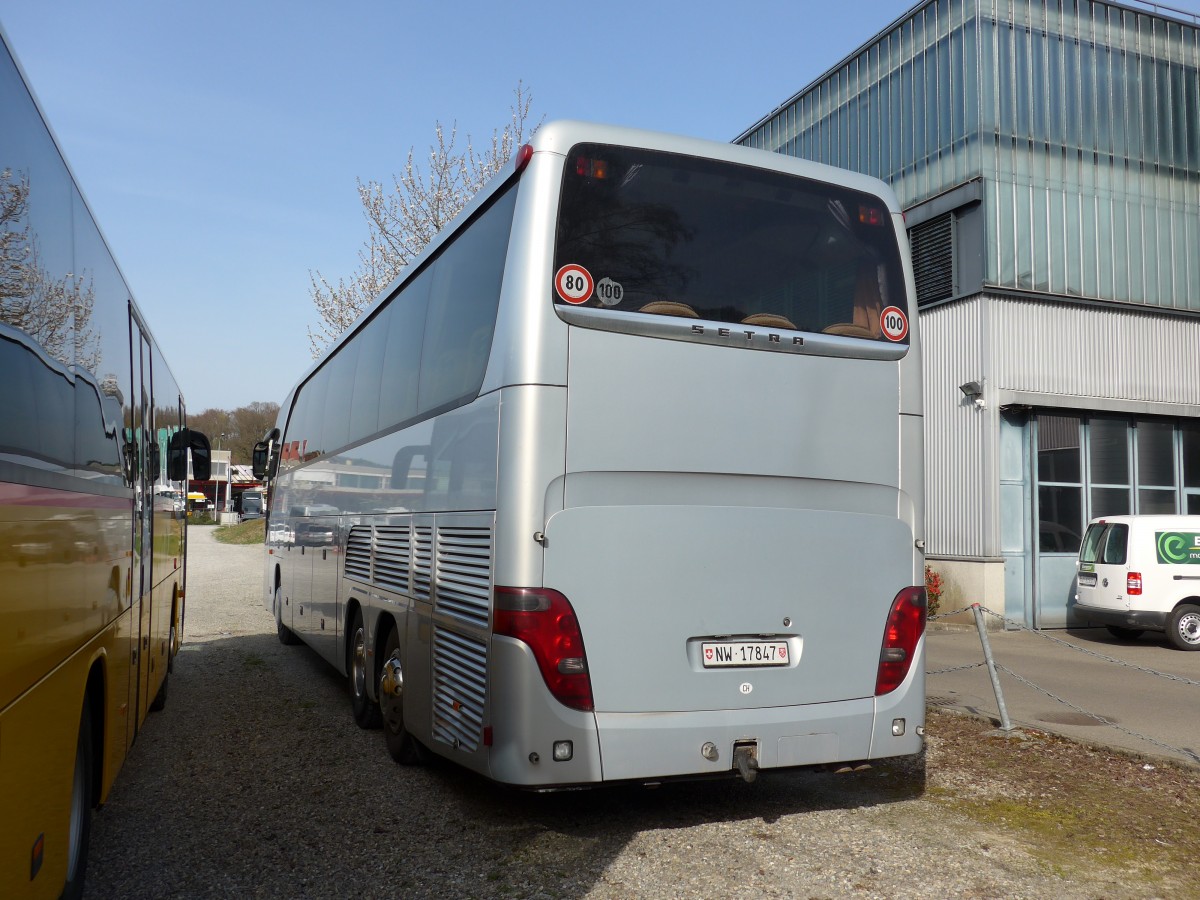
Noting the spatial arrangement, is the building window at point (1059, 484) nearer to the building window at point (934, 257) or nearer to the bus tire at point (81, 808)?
the building window at point (934, 257)

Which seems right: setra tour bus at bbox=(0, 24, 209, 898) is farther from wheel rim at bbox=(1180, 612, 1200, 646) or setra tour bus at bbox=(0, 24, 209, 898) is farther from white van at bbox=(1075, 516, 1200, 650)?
wheel rim at bbox=(1180, 612, 1200, 646)

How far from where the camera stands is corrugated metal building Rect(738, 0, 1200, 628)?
18547mm

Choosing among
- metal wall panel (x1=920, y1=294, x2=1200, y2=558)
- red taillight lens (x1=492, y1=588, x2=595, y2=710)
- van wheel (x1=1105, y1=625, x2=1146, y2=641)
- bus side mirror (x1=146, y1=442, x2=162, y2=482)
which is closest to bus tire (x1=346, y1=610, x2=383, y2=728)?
bus side mirror (x1=146, y1=442, x2=162, y2=482)

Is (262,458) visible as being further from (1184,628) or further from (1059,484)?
(1184,628)

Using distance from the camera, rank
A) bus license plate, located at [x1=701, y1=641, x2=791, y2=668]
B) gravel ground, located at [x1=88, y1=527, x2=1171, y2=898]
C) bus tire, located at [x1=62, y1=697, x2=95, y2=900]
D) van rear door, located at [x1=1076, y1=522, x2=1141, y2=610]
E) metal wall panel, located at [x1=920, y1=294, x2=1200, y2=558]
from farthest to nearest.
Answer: metal wall panel, located at [x1=920, y1=294, x2=1200, y2=558] < van rear door, located at [x1=1076, y1=522, x2=1141, y2=610] < bus license plate, located at [x1=701, y1=641, x2=791, y2=668] < gravel ground, located at [x1=88, y1=527, x2=1171, y2=898] < bus tire, located at [x1=62, y1=697, x2=95, y2=900]

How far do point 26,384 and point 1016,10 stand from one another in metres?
20.1

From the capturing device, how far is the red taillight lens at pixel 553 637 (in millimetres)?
5113

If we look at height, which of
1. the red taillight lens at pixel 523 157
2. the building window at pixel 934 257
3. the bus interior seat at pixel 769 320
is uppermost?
the building window at pixel 934 257

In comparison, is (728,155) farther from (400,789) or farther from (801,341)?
(400,789)

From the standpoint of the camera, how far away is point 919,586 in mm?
6055

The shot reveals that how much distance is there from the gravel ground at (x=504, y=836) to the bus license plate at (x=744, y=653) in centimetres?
90

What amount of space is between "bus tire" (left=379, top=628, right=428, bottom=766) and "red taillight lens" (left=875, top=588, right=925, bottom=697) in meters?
2.94

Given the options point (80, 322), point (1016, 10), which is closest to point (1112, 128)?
point (1016, 10)

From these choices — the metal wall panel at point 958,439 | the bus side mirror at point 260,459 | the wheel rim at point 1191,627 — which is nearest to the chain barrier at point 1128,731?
the wheel rim at point 1191,627
